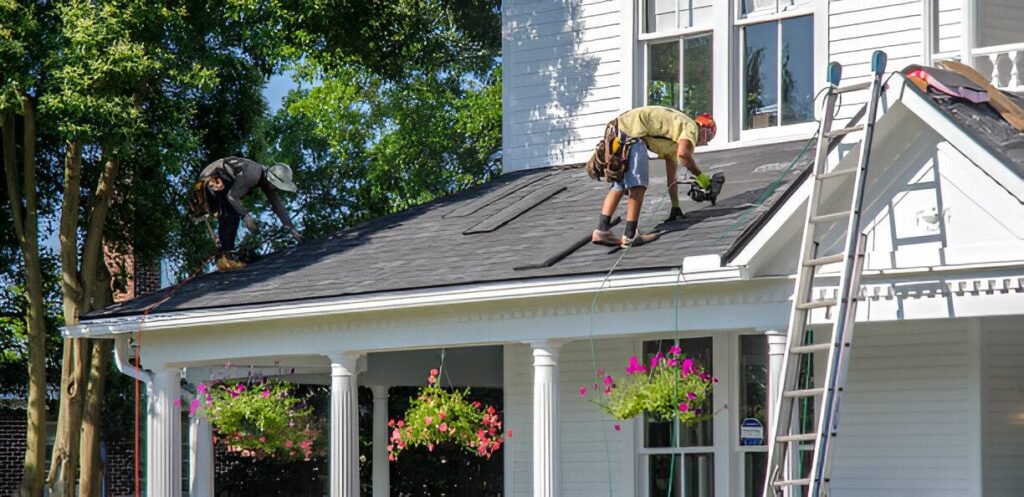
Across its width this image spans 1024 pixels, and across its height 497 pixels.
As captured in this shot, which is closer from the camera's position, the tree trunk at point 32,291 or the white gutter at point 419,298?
the white gutter at point 419,298

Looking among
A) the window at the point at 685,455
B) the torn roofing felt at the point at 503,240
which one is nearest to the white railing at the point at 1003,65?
the torn roofing felt at the point at 503,240

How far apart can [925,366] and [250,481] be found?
53.7 ft

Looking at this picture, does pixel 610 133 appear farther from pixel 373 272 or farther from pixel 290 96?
pixel 290 96

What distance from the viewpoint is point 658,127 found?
1373 centimetres

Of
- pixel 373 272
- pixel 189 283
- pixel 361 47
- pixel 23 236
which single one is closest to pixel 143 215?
pixel 23 236

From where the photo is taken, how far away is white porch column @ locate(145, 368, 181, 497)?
1662cm

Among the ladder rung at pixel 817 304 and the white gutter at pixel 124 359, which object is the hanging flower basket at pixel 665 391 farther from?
the white gutter at pixel 124 359

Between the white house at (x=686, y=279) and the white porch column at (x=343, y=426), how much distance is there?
22mm

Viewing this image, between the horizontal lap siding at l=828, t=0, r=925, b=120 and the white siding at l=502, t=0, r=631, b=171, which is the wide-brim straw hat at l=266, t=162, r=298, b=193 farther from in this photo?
the horizontal lap siding at l=828, t=0, r=925, b=120

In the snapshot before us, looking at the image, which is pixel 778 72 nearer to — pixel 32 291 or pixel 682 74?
pixel 682 74

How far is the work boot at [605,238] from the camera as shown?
13.3 m

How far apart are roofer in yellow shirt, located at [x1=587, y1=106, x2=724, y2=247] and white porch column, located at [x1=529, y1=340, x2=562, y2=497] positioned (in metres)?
1.14

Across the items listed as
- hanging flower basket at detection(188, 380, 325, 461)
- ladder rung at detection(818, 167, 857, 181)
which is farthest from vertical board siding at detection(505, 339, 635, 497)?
ladder rung at detection(818, 167, 857, 181)

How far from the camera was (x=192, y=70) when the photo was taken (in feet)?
62.4
